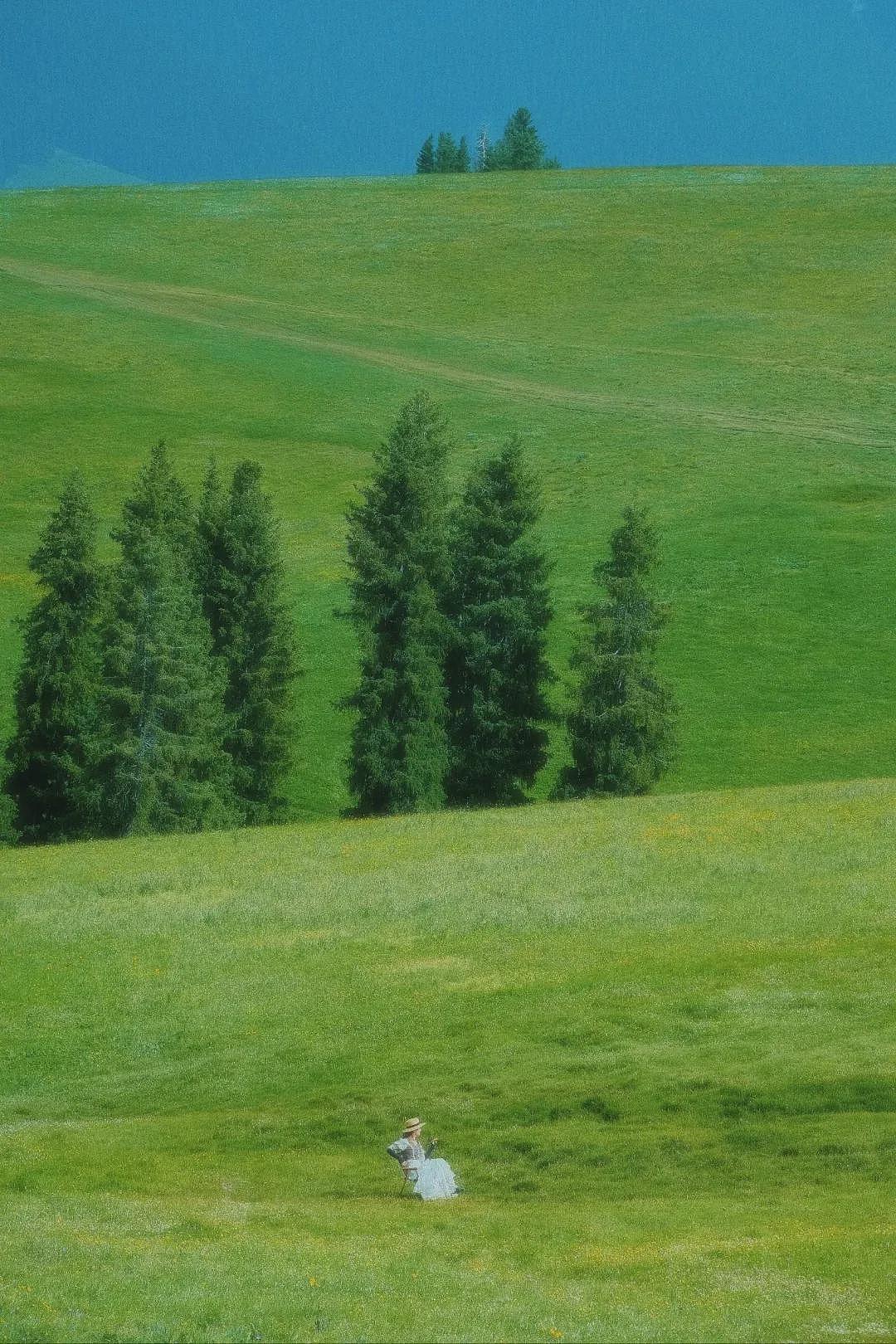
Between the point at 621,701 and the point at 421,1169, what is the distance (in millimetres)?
33579

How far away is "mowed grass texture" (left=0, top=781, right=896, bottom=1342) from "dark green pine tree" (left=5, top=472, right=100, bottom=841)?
387 inches

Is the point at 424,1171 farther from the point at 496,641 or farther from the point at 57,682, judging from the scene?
the point at 57,682

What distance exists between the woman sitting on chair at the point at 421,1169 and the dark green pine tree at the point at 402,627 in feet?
105

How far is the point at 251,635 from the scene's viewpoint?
200 feet

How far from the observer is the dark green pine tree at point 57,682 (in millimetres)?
58312

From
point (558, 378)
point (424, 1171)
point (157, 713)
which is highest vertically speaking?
point (558, 378)

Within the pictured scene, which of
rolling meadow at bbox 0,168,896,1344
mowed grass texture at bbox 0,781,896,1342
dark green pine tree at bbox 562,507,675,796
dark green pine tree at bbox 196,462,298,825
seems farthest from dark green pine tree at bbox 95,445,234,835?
dark green pine tree at bbox 562,507,675,796

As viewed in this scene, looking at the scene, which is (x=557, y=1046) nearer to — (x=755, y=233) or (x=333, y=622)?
(x=333, y=622)

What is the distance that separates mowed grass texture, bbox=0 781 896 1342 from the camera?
711 inches

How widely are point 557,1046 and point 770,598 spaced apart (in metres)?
50.9

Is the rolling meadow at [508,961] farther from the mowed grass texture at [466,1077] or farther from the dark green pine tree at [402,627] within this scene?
the dark green pine tree at [402,627]

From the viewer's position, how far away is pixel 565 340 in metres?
115

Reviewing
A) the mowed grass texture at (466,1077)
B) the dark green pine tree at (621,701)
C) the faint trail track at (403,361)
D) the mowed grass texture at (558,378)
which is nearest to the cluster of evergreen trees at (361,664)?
the dark green pine tree at (621,701)

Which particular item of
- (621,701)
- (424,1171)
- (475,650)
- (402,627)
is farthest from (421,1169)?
(402,627)
